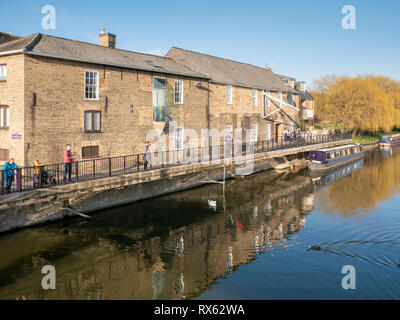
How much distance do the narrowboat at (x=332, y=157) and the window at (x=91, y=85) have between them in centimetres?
2313

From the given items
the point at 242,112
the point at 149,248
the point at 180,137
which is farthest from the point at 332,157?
the point at 149,248

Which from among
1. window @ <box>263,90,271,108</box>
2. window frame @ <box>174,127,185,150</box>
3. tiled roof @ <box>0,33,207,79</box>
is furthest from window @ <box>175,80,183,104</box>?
window @ <box>263,90,271,108</box>

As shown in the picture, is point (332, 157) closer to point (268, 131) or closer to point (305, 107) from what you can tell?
point (268, 131)

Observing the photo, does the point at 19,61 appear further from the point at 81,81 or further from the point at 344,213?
the point at 344,213

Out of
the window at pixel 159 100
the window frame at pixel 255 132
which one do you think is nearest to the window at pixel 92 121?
the window at pixel 159 100

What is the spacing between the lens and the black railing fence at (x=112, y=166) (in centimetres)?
1590

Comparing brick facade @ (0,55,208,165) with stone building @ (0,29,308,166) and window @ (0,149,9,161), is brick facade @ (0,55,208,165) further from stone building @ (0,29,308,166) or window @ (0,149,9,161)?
window @ (0,149,9,161)

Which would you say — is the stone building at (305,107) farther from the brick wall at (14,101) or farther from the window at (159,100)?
the brick wall at (14,101)

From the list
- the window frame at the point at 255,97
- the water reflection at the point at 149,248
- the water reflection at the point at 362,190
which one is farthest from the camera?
the window frame at the point at 255,97

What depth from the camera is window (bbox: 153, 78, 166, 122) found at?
24531 mm

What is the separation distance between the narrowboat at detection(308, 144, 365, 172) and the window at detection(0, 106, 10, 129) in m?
27.2

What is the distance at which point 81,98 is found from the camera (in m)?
20.2

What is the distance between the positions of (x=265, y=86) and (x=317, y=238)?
78.7 feet

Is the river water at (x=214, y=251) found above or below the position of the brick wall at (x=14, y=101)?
below
